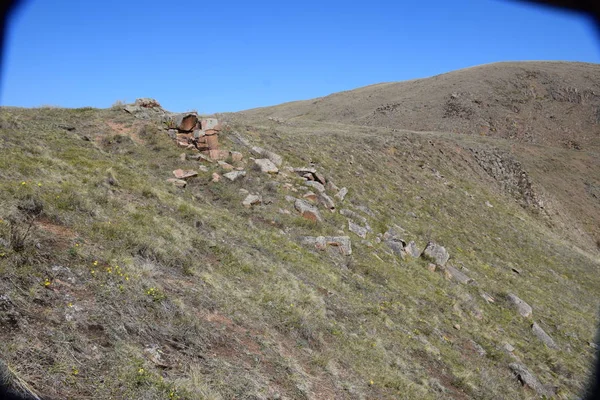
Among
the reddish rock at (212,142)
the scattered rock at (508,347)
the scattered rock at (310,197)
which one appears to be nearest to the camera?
the scattered rock at (508,347)

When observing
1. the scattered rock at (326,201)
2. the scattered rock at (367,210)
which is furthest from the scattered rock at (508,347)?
the scattered rock at (326,201)

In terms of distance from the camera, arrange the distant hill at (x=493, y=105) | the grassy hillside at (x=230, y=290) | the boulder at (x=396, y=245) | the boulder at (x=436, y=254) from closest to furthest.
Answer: the grassy hillside at (x=230, y=290) < the boulder at (x=396, y=245) < the boulder at (x=436, y=254) < the distant hill at (x=493, y=105)

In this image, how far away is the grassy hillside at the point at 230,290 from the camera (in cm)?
544

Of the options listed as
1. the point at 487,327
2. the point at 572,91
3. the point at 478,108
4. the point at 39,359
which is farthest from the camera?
the point at 572,91

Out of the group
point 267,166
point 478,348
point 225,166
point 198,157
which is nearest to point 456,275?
point 478,348

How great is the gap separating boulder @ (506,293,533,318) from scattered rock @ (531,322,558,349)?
2.41 feet

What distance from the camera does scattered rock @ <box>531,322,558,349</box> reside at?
43.7 feet

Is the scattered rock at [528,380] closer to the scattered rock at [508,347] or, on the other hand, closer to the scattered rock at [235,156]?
the scattered rock at [508,347]

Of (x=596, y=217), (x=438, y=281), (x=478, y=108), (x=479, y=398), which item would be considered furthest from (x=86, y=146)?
(x=478, y=108)

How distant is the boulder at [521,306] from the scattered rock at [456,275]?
1.50m

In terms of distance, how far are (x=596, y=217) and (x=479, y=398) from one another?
33614 mm

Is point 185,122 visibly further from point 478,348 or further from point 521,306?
point 521,306

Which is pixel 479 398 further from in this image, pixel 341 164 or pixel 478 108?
pixel 478 108

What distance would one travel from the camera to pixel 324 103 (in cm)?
7019
